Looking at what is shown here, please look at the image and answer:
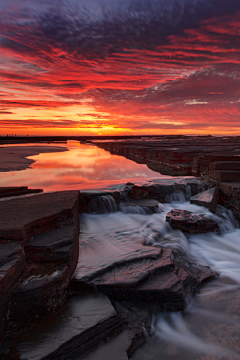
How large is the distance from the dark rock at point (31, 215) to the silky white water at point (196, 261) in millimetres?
1015

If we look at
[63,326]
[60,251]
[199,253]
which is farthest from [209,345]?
[199,253]

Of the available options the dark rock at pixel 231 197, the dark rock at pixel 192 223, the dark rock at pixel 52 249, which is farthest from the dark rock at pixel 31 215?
the dark rock at pixel 231 197

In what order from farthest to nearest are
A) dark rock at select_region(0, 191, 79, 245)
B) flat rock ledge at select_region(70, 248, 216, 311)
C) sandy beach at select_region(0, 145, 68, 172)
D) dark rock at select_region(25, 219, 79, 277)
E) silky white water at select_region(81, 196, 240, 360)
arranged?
sandy beach at select_region(0, 145, 68, 172) → dark rock at select_region(0, 191, 79, 245) → dark rock at select_region(25, 219, 79, 277) → flat rock ledge at select_region(70, 248, 216, 311) → silky white water at select_region(81, 196, 240, 360)

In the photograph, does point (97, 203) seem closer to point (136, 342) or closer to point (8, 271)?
point (8, 271)

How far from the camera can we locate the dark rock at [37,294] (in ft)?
8.29

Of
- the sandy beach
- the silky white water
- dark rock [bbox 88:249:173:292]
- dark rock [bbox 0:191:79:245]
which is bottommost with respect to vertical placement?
the silky white water

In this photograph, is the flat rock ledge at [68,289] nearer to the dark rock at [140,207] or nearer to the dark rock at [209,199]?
the dark rock at [140,207]

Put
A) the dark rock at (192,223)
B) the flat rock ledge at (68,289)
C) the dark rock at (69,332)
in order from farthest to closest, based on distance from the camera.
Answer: the dark rock at (192,223) → the flat rock ledge at (68,289) → the dark rock at (69,332)

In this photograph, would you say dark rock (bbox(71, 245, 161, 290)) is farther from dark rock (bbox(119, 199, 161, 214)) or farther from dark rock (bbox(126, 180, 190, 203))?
dark rock (bbox(126, 180, 190, 203))

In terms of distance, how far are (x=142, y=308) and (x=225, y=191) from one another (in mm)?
6953


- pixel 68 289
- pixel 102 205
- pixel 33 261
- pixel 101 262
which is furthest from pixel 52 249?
pixel 102 205

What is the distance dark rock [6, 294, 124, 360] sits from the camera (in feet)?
7.15

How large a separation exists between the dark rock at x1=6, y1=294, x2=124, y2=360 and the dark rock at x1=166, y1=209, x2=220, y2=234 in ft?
12.9

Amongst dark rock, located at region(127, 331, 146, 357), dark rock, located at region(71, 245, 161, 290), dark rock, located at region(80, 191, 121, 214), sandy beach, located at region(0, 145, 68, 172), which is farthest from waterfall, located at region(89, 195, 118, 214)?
sandy beach, located at region(0, 145, 68, 172)
